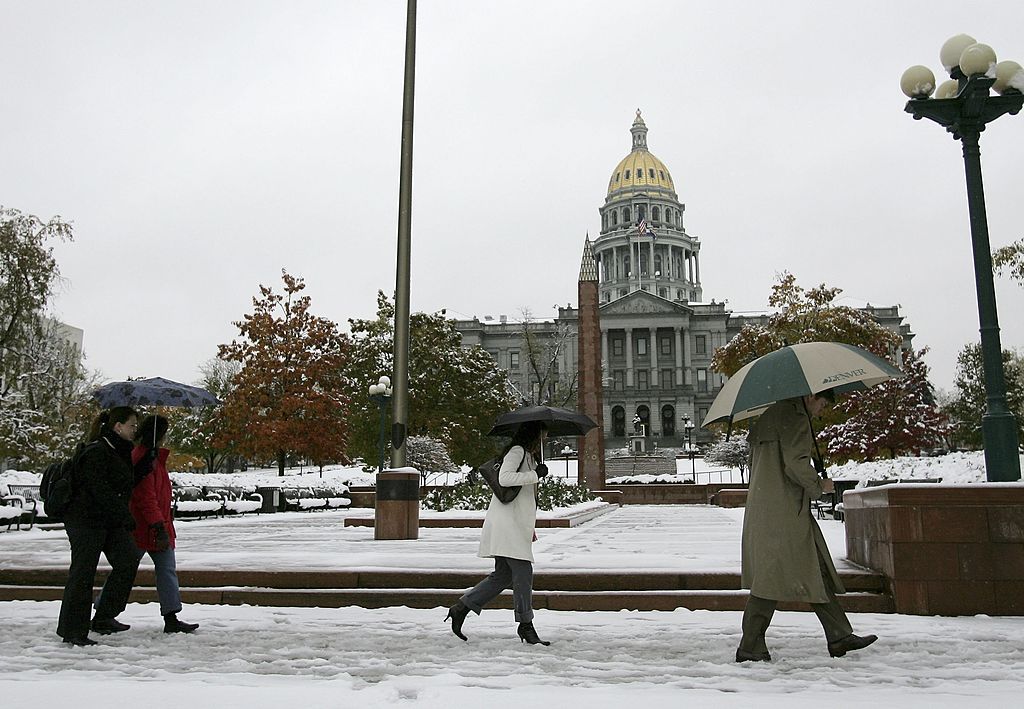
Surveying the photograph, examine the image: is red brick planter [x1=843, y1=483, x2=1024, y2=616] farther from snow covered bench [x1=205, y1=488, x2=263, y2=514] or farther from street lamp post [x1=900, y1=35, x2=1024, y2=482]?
snow covered bench [x1=205, y1=488, x2=263, y2=514]

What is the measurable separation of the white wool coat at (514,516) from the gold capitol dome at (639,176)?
130552 millimetres

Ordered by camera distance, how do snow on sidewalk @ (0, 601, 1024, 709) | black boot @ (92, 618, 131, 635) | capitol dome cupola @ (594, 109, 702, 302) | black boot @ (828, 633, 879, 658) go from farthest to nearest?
capitol dome cupola @ (594, 109, 702, 302) → black boot @ (92, 618, 131, 635) → black boot @ (828, 633, 879, 658) → snow on sidewalk @ (0, 601, 1024, 709)

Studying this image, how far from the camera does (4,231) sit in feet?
101

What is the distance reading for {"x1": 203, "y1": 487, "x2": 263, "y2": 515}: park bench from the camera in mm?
26859

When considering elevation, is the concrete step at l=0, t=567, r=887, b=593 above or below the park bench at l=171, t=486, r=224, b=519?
below

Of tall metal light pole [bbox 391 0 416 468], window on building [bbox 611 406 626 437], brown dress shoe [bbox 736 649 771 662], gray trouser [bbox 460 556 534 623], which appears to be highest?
window on building [bbox 611 406 626 437]

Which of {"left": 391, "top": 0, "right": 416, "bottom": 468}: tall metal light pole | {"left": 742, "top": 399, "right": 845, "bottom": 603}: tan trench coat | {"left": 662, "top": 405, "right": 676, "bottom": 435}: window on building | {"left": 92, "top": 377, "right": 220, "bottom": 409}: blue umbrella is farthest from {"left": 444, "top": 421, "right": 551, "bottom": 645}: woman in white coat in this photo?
{"left": 662, "top": 405, "right": 676, "bottom": 435}: window on building

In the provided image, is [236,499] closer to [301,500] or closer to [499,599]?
[301,500]

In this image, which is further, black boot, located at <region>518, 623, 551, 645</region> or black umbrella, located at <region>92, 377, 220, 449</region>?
black umbrella, located at <region>92, 377, 220, 449</region>

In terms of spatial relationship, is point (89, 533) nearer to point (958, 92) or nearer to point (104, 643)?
point (104, 643)

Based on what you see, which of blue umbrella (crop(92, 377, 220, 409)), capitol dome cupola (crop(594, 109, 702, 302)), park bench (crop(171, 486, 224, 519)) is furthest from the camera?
capitol dome cupola (crop(594, 109, 702, 302))

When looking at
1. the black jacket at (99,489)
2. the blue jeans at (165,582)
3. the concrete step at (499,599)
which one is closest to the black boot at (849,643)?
the concrete step at (499,599)

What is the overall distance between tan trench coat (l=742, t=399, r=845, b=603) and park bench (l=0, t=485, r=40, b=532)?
56.4 feet

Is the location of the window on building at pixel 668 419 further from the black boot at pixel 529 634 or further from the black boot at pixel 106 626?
the black boot at pixel 106 626
